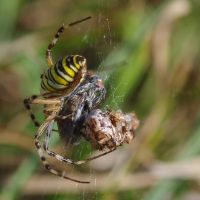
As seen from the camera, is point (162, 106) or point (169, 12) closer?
point (162, 106)

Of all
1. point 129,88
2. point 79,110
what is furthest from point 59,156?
point 129,88

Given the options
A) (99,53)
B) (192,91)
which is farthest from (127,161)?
(99,53)

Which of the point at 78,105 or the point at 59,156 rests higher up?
the point at 78,105

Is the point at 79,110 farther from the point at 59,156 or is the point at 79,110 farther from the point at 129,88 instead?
the point at 129,88

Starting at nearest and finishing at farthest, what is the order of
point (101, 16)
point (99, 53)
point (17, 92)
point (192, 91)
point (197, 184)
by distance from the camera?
1. point (99, 53)
2. point (101, 16)
3. point (197, 184)
4. point (192, 91)
5. point (17, 92)

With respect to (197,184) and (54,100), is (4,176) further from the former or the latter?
(54,100)

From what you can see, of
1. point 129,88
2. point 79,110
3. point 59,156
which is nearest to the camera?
point 79,110

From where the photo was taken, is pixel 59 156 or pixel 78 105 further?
pixel 59 156

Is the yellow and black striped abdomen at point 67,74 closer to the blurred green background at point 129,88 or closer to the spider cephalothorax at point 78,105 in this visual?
the spider cephalothorax at point 78,105
